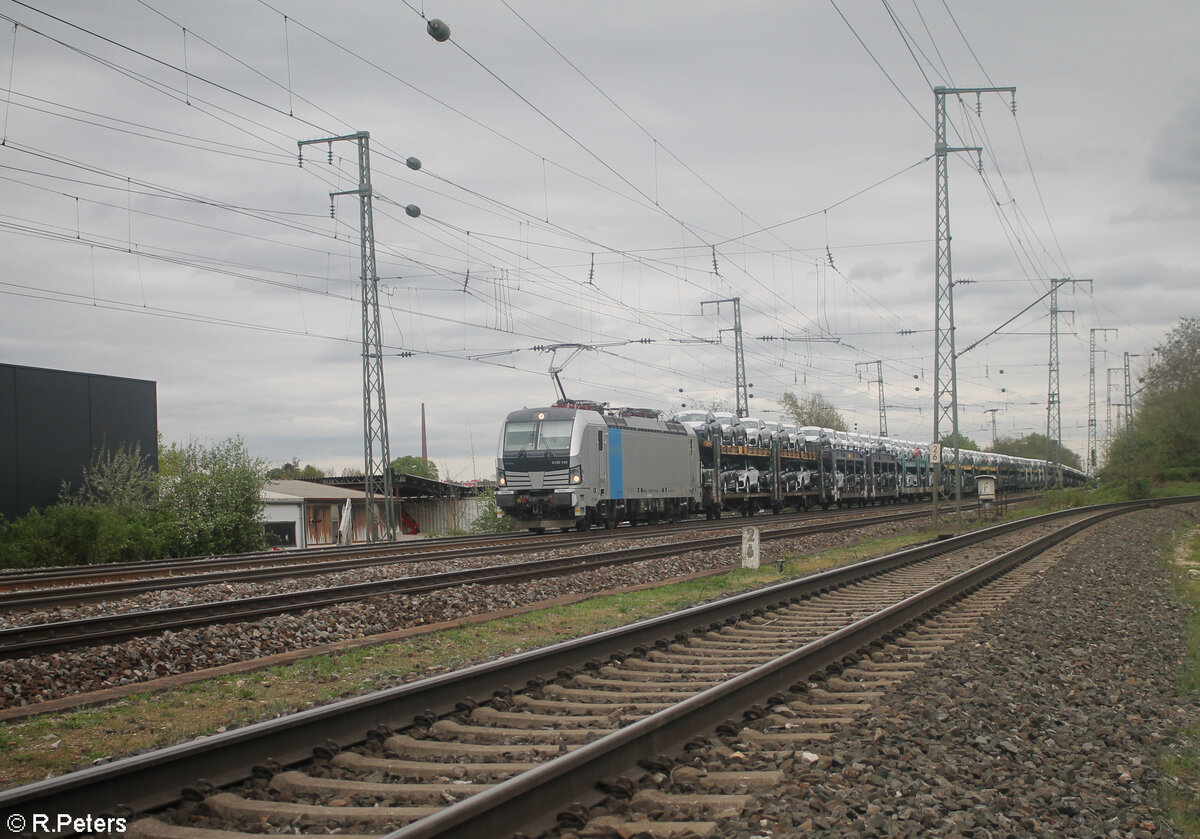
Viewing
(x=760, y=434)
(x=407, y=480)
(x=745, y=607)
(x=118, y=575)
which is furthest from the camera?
Answer: (x=407, y=480)

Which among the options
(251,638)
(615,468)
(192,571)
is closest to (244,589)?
(251,638)

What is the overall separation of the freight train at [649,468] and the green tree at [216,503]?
23.9 feet

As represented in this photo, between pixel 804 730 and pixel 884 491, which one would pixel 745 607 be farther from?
pixel 884 491

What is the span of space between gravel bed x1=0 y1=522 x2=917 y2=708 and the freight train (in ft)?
39.4

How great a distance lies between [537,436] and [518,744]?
22.9m

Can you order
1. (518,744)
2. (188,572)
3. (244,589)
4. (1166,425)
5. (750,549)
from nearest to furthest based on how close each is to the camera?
(518,744)
(244,589)
(750,549)
(188,572)
(1166,425)

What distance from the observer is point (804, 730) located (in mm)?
6020

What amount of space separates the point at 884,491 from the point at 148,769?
5649 centimetres

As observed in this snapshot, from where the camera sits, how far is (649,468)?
32.4m

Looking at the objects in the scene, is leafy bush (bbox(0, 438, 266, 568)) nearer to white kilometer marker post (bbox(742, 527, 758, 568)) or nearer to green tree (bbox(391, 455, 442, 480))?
white kilometer marker post (bbox(742, 527, 758, 568))

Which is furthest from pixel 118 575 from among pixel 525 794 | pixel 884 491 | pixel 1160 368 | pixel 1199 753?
pixel 1160 368

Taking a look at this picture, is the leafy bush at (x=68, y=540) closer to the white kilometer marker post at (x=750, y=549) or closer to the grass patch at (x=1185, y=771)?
the white kilometer marker post at (x=750, y=549)

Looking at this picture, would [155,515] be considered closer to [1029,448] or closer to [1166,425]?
[1166,425]

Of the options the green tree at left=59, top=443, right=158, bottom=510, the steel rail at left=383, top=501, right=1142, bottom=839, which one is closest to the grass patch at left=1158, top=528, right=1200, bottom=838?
the steel rail at left=383, top=501, right=1142, bottom=839
